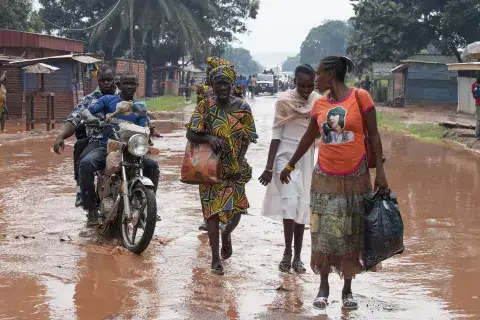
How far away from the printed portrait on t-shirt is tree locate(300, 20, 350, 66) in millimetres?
139848

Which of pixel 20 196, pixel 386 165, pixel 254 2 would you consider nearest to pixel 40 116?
pixel 386 165

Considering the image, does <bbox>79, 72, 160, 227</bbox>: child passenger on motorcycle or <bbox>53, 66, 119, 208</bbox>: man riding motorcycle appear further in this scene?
<bbox>53, 66, 119, 208</bbox>: man riding motorcycle

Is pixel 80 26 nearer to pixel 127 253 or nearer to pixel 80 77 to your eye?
pixel 80 77

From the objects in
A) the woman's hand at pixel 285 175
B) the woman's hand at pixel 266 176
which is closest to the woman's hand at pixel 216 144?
the woman's hand at pixel 266 176

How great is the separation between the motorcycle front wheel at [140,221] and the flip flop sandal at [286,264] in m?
1.12

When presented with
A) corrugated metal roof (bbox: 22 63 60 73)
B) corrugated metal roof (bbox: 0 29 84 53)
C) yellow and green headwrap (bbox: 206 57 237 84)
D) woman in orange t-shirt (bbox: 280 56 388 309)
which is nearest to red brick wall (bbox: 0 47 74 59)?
corrugated metal roof (bbox: 0 29 84 53)

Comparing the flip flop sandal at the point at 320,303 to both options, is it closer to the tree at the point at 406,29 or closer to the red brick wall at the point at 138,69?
the tree at the point at 406,29

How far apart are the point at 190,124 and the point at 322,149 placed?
1.39 m

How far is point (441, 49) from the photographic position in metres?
39.8

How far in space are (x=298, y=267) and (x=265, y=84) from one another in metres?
55.4

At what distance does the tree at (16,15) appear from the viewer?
35125 mm

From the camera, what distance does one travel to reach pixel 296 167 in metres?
6.54

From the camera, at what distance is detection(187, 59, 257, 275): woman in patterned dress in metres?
6.29

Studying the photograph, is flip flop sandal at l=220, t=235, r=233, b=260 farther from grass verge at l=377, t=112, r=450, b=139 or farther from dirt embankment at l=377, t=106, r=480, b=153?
grass verge at l=377, t=112, r=450, b=139
